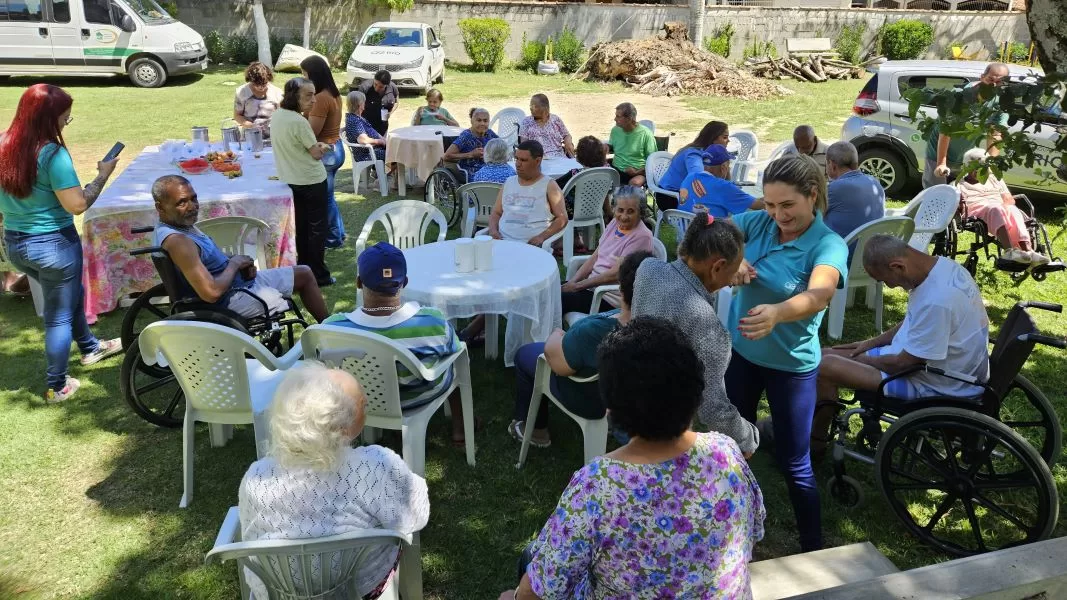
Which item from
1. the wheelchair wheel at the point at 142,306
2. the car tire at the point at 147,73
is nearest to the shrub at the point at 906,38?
the car tire at the point at 147,73

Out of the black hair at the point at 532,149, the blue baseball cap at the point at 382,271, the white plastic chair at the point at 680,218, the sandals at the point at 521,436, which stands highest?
the black hair at the point at 532,149

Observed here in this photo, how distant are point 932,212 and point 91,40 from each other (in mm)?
15983

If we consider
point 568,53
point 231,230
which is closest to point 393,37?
point 568,53

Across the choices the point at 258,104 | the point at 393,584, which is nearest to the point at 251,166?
the point at 258,104

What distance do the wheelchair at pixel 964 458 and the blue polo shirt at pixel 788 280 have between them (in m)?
0.61

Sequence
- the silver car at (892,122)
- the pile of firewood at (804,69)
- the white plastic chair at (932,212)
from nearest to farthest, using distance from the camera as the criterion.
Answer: the white plastic chair at (932,212) < the silver car at (892,122) < the pile of firewood at (804,69)

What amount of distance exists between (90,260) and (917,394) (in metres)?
5.20

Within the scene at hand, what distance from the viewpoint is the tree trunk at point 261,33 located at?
18.4 meters

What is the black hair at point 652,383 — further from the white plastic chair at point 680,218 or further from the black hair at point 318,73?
the black hair at point 318,73

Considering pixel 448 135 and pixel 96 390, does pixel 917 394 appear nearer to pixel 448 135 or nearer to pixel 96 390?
pixel 96 390

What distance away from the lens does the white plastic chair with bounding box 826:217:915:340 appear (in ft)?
16.2

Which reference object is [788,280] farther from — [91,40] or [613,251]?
[91,40]

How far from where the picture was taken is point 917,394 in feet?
10.6

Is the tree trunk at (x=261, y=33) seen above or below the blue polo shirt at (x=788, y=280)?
above
